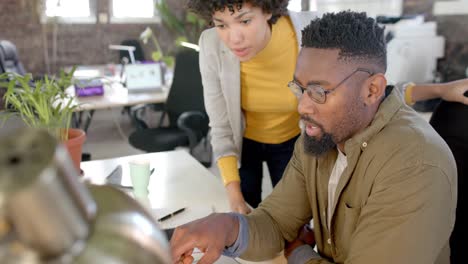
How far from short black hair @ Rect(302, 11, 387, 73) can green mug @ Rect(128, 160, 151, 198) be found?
654 mm

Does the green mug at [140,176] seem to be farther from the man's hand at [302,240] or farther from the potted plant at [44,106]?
the man's hand at [302,240]

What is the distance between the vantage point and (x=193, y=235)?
103 centimetres

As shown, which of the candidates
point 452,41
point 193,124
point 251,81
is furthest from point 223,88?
point 452,41

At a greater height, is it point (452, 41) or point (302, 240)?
point (452, 41)

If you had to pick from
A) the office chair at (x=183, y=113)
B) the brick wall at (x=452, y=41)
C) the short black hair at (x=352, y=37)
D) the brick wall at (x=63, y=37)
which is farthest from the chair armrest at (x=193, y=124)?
the brick wall at (x=63, y=37)

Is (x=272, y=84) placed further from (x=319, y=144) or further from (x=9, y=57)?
(x=9, y=57)

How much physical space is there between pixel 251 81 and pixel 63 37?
5291 mm

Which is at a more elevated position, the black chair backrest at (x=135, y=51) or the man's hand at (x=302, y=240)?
the black chair backrest at (x=135, y=51)

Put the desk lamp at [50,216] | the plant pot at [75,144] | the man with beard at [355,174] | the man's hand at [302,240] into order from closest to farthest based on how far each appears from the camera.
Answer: the desk lamp at [50,216], the man with beard at [355,174], the man's hand at [302,240], the plant pot at [75,144]

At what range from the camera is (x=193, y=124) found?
3439 millimetres

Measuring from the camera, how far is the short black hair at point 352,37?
42.1 inches

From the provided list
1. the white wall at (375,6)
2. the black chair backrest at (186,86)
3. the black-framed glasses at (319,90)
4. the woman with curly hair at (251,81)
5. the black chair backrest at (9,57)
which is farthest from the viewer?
the white wall at (375,6)

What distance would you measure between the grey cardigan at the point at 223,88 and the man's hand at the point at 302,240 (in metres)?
0.48

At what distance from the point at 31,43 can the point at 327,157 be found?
5.91m
